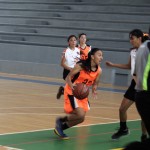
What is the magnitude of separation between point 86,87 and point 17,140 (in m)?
1.21

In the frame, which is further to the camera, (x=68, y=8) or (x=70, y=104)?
(x=68, y=8)

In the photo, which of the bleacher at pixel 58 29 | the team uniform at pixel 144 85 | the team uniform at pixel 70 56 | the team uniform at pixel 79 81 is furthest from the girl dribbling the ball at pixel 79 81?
the bleacher at pixel 58 29

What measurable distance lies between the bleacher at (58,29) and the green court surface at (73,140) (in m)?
9.17

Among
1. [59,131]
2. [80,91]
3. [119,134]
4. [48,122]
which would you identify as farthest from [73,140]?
[48,122]

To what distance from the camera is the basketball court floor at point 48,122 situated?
255 inches

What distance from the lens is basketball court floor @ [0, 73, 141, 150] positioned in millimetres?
6480

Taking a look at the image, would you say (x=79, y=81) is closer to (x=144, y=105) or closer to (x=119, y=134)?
(x=119, y=134)

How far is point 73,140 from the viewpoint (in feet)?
22.3

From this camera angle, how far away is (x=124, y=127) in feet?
23.0

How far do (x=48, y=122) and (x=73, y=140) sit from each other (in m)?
1.61

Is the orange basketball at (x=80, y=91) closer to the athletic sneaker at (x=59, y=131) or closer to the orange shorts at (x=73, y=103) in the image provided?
the orange shorts at (x=73, y=103)

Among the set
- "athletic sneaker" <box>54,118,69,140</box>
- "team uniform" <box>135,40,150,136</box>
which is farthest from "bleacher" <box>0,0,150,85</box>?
"team uniform" <box>135,40,150,136</box>

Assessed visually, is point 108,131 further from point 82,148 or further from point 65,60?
point 65,60

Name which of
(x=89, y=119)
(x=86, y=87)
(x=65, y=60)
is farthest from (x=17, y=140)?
(x=65, y=60)
